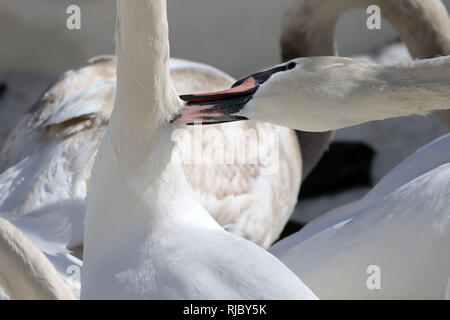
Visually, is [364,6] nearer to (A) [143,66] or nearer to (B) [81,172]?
(B) [81,172]

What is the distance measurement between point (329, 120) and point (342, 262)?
1.46 ft

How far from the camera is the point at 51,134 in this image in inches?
118

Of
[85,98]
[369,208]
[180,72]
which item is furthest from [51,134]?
[369,208]

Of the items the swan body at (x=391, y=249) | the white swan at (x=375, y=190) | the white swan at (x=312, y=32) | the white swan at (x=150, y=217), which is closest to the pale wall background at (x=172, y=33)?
the white swan at (x=312, y=32)

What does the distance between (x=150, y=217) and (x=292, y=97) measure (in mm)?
337

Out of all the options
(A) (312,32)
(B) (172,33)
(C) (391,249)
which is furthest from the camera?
(B) (172,33)

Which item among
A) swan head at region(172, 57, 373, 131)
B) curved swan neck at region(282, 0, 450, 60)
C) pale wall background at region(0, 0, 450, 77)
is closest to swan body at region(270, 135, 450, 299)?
swan head at region(172, 57, 373, 131)

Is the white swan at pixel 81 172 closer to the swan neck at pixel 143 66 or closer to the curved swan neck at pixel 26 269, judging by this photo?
the curved swan neck at pixel 26 269

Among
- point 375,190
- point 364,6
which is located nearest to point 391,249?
point 375,190

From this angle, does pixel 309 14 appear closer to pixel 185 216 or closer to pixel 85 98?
pixel 85 98

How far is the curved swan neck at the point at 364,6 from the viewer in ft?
11.2

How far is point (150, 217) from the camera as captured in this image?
174cm

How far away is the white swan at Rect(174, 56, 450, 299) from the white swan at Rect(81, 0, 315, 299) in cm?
8

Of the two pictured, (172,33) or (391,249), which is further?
(172,33)
